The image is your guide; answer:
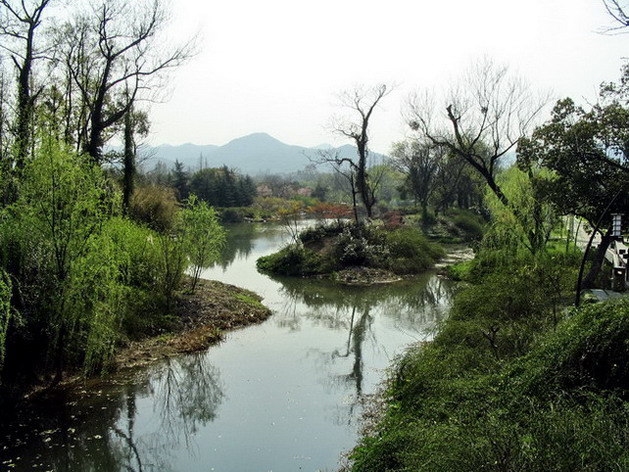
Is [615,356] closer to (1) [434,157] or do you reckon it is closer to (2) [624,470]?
(2) [624,470]

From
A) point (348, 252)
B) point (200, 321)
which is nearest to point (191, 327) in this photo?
point (200, 321)

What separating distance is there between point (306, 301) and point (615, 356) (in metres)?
10.5

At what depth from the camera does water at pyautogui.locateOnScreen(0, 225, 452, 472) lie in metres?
5.94

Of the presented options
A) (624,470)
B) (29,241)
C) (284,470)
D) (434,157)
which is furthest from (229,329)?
(434,157)

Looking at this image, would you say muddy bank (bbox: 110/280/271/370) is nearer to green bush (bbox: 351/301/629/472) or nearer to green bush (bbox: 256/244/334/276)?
green bush (bbox: 256/244/334/276)

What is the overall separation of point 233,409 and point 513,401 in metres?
4.24

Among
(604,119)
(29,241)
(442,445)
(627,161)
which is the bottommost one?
(442,445)

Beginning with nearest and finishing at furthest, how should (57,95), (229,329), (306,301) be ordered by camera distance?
(229,329), (306,301), (57,95)

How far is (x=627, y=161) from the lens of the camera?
11.3 metres

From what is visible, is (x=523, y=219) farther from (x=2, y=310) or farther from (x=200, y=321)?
(x=2, y=310)

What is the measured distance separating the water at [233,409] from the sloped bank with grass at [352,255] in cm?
575

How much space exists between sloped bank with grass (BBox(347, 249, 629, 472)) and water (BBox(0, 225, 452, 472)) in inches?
31.4

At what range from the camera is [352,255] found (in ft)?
61.4

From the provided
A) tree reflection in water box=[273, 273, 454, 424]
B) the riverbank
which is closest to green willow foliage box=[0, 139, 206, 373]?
the riverbank
